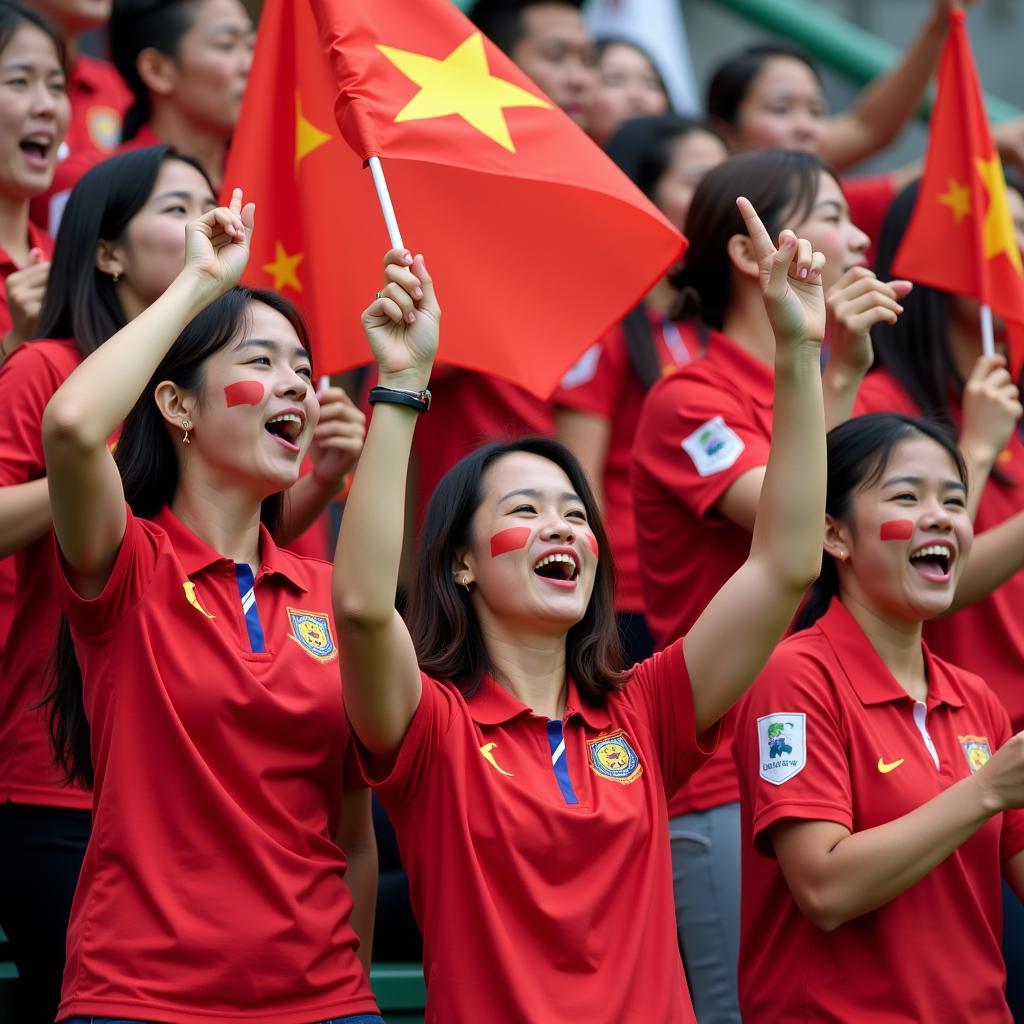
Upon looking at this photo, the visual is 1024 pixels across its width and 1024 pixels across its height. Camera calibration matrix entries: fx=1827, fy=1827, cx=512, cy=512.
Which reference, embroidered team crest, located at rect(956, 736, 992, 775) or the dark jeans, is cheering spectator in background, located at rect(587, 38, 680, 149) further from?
the dark jeans

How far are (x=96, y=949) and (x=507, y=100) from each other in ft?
6.83

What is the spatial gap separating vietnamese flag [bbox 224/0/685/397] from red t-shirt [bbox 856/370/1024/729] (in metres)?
0.91

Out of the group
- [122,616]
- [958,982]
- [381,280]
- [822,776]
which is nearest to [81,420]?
[122,616]

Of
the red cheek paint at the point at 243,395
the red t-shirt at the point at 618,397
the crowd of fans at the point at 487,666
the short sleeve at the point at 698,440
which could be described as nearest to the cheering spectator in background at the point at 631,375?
the red t-shirt at the point at 618,397

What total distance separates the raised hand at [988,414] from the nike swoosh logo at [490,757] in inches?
67.8

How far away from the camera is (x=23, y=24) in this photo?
4891mm

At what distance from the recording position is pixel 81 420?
3.02 m

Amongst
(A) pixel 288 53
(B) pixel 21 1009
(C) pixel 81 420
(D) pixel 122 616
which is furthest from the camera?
(A) pixel 288 53

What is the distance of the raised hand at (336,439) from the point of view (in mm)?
4219

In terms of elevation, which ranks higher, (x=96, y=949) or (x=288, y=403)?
(x=288, y=403)

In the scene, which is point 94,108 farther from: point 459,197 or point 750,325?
point 750,325

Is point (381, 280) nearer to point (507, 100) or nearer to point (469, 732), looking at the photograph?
point (507, 100)

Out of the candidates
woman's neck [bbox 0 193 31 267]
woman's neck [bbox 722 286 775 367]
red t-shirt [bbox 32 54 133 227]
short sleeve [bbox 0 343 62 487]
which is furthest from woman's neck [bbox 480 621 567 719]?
red t-shirt [bbox 32 54 133 227]

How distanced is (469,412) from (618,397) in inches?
17.3
